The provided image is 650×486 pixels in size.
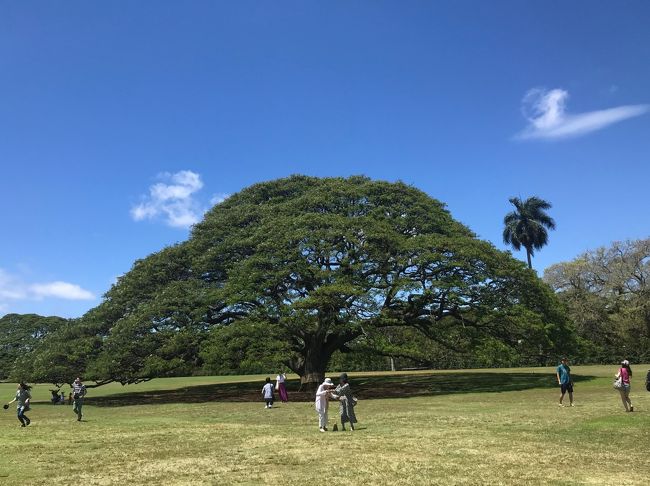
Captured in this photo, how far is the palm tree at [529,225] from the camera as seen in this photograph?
216 ft

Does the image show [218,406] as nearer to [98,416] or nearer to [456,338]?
[98,416]

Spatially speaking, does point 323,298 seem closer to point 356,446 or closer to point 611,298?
point 356,446

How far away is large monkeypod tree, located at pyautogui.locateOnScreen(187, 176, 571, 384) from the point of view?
1061 inches

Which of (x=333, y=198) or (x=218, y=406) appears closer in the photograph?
(x=218, y=406)

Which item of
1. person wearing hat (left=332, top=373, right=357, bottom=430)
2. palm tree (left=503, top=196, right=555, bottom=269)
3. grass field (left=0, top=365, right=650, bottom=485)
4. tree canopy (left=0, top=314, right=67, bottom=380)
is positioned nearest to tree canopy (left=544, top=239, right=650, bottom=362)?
palm tree (left=503, top=196, right=555, bottom=269)

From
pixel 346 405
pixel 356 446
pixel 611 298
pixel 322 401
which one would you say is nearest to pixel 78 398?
pixel 322 401

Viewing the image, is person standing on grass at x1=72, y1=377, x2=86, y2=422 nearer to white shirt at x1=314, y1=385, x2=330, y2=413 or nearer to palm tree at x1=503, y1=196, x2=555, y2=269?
white shirt at x1=314, y1=385, x2=330, y2=413

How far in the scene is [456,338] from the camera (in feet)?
95.9

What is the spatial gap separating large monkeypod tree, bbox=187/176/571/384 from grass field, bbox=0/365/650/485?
6907mm

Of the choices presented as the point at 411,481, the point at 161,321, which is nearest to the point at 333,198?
the point at 161,321

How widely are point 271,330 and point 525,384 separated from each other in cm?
1501

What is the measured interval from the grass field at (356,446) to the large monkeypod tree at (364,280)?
6.91m

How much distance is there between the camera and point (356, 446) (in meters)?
11.8

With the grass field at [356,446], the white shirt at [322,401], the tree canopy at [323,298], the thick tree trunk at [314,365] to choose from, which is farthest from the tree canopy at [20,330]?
the white shirt at [322,401]
